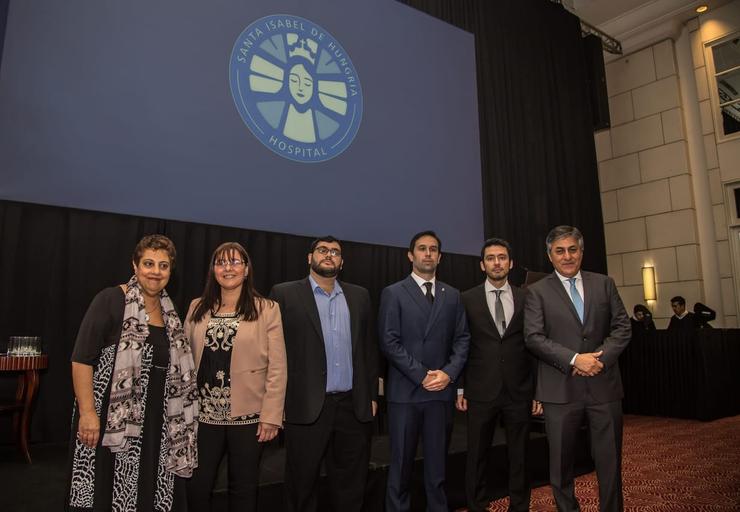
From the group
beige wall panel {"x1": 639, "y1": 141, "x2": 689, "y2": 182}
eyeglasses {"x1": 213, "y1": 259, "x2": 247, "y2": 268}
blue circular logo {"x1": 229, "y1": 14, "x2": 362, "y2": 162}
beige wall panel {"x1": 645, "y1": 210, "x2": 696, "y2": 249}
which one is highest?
beige wall panel {"x1": 639, "y1": 141, "x2": 689, "y2": 182}

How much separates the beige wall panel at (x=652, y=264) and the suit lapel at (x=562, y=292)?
22.7 ft

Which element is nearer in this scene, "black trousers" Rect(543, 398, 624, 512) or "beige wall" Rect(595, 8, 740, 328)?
"black trousers" Rect(543, 398, 624, 512)

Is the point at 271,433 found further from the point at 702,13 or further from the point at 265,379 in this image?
the point at 702,13

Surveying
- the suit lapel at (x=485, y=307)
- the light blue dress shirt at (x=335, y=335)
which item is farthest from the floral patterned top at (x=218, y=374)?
the suit lapel at (x=485, y=307)

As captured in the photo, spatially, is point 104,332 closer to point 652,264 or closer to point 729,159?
point 652,264

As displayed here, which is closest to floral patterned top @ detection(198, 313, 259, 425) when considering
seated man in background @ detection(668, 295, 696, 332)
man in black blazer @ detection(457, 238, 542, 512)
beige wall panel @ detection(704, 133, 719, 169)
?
man in black blazer @ detection(457, 238, 542, 512)

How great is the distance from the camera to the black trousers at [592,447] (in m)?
2.27

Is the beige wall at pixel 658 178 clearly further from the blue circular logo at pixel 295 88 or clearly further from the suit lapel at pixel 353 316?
the suit lapel at pixel 353 316

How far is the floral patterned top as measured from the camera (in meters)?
1.97

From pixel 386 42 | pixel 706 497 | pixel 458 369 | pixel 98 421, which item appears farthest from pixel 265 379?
pixel 386 42

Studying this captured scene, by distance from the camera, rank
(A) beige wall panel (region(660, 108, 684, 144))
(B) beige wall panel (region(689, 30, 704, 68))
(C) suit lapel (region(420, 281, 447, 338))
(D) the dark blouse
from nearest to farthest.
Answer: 1. (D) the dark blouse
2. (C) suit lapel (region(420, 281, 447, 338))
3. (B) beige wall panel (region(689, 30, 704, 68))
4. (A) beige wall panel (region(660, 108, 684, 144))

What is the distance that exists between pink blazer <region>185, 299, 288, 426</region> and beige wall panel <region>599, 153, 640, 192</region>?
862 cm

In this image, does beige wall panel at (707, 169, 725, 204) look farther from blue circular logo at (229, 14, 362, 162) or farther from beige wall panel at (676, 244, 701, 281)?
blue circular logo at (229, 14, 362, 162)

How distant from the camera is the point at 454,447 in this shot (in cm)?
344
